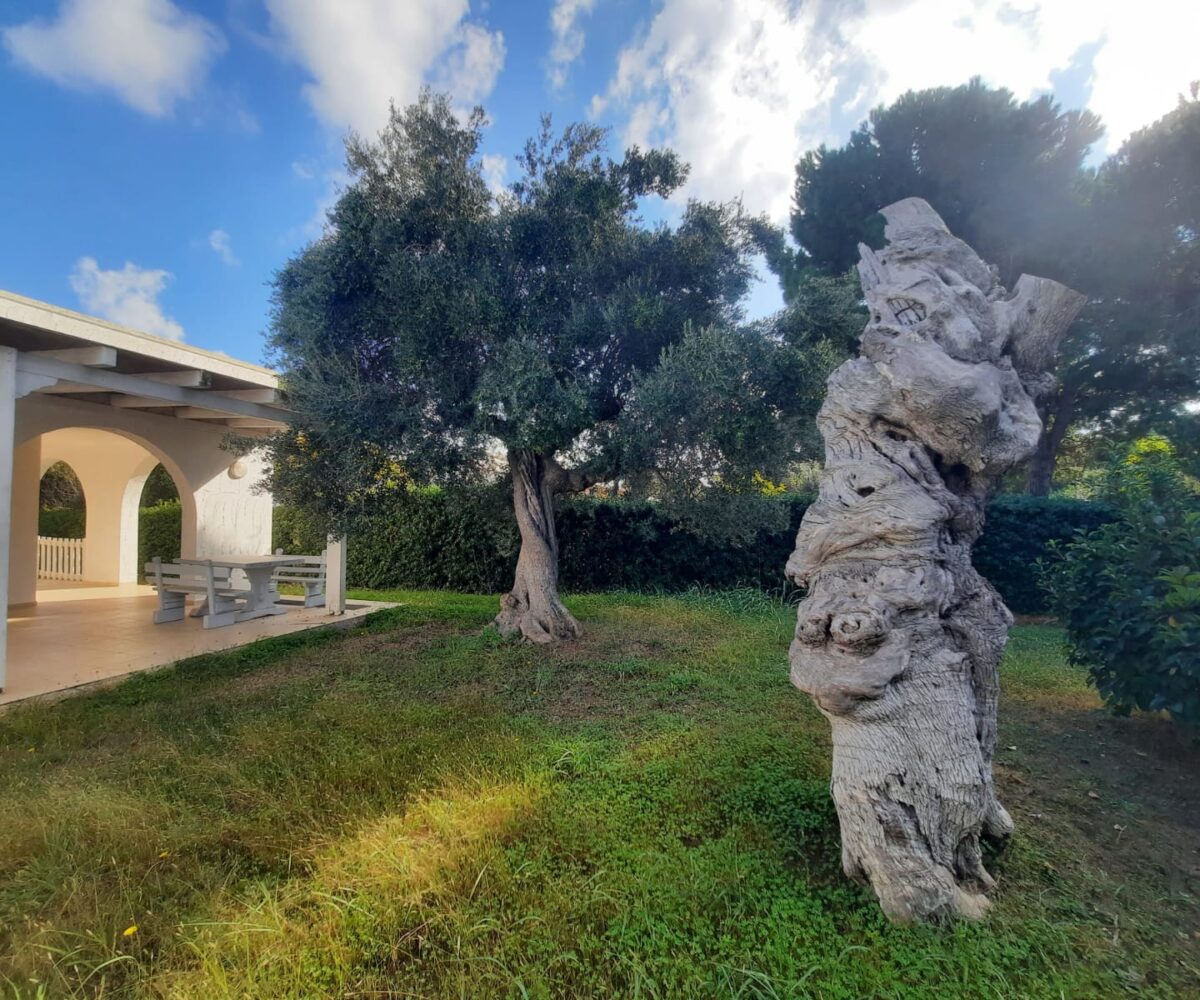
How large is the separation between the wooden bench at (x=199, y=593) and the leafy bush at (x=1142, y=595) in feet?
29.0

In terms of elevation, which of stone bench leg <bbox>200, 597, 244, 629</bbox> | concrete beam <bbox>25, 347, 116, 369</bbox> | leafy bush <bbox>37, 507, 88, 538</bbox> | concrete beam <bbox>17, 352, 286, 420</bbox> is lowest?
stone bench leg <bbox>200, 597, 244, 629</bbox>

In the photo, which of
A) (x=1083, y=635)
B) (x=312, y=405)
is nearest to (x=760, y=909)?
(x=1083, y=635)

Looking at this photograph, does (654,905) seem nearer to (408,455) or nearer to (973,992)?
(973,992)

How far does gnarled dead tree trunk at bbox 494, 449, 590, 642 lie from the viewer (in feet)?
20.8

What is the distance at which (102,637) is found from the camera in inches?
268

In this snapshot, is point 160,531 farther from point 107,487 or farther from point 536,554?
point 536,554

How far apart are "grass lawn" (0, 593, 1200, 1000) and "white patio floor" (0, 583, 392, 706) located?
970mm

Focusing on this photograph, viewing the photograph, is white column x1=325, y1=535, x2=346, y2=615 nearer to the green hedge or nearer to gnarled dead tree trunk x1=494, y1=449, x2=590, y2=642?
→ the green hedge

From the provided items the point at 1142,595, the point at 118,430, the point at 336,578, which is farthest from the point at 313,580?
the point at 1142,595

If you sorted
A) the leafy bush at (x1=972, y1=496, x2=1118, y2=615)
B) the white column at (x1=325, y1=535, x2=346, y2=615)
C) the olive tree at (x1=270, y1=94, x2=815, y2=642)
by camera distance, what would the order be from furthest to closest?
the leafy bush at (x1=972, y1=496, x2=1118, y2=615)
the white column at (x1=325, y1=535, x2=346, y2=615)
the olive tree at (x1=270, y1=94, x2=815, y2=642)

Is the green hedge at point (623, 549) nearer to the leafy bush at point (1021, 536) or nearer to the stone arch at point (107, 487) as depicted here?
the leafy bush at point (1021, 536)

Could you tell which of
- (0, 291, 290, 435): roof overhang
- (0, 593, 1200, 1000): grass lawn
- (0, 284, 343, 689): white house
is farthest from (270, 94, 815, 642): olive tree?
(0, 593, 1200, 1000): grass lawn

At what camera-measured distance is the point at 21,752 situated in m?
3.65

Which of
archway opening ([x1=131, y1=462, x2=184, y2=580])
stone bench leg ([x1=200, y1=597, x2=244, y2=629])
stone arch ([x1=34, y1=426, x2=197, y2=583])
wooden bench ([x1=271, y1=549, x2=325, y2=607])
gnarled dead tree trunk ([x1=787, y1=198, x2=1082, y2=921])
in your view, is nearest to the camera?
gnarled dead tree trunk ([x1=787, y1=198, x2=1082, y2=921])
